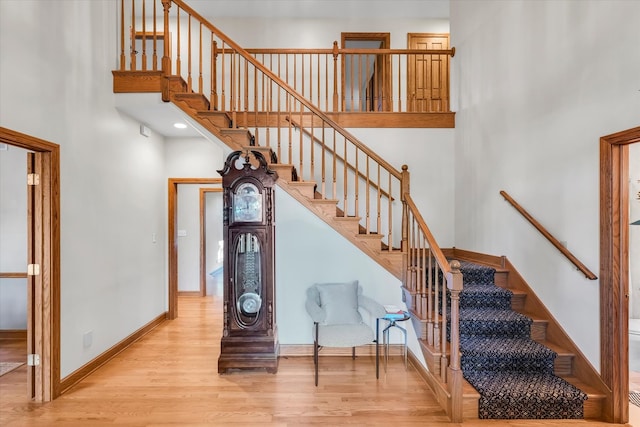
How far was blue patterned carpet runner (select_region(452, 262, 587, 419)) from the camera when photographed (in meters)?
→ 2.51

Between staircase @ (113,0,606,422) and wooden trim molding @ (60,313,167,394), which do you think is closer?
staircase @ (113,0,606,422)

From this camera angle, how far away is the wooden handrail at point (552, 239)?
256cm

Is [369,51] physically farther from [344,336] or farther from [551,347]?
[551,347]

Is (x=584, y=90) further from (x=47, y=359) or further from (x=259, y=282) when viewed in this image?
(x=47, y=359)

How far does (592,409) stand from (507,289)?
1.19 meters

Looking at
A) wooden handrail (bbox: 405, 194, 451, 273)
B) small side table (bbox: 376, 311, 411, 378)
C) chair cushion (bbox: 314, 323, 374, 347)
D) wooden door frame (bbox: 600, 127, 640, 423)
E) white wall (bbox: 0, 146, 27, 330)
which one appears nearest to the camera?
wooden door frame (bbox: 600, 127, 640, 423)

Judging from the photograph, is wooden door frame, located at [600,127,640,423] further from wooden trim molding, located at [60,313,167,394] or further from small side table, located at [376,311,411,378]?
wooden trim molding, located at [60,313,167,394]

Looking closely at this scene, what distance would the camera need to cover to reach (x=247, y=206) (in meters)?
3.29

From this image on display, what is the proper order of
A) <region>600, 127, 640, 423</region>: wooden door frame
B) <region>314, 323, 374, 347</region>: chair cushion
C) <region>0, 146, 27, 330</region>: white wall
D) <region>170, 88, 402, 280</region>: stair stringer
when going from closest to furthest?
1. <region>600, 127, 640, 423</region>: wooden door frame
2. <region>314, 323, 374, 347</region>: chair cushion
3. <region>170, 88, 402, 280</region>: stair stringer
4. <region>0, 146, 27, 330</region>: white wall

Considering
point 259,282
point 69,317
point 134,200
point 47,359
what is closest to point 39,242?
point 69,317

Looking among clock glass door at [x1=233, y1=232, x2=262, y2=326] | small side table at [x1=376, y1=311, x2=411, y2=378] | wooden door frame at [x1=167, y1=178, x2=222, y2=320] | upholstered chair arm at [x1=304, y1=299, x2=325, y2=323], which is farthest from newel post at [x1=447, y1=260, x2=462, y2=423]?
wooden door frame at [x1=167, y1=178, x2=222, y2=320]

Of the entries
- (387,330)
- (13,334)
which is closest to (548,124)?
(387,330)

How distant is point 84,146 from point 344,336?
2.97 m

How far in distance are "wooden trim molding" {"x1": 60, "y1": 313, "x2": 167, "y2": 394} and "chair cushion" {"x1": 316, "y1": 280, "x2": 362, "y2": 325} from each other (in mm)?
2258
